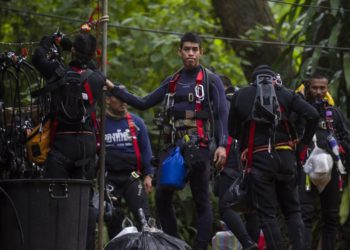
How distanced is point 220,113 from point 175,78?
0.60 meters

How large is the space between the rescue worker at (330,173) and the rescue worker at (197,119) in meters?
1.67

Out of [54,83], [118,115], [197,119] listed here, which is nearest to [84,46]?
[54,83]

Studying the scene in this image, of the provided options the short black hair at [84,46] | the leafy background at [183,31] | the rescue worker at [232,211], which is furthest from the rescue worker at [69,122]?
the leafy background at [183,31]

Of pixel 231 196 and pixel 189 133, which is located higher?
pixel 189 133

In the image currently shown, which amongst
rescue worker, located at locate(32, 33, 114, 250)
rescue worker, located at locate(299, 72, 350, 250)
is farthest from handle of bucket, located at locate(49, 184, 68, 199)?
rescue worker, located at locate(299, 72, 350, 250)

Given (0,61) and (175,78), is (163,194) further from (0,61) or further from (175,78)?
(0,61)

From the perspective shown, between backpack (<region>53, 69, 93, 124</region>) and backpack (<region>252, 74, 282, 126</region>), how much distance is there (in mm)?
1727

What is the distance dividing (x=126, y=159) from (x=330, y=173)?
237cm

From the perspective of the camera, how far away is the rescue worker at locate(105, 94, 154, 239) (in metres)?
11.8

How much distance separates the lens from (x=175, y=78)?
10781 millimetres

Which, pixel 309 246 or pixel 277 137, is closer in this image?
pixel 277 137

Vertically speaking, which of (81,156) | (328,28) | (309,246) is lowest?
(309,246)

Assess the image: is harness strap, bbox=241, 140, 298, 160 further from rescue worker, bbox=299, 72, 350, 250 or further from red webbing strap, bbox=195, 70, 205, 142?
rescue worker, bbox=299, 72, 350, 250

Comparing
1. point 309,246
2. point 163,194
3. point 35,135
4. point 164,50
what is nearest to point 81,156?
point 35,135
